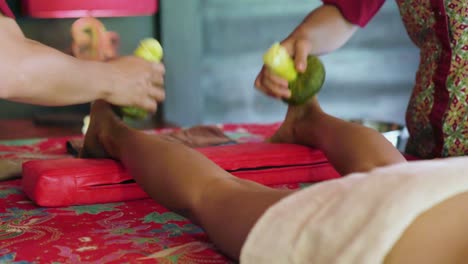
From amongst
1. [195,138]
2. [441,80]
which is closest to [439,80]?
[441,80]

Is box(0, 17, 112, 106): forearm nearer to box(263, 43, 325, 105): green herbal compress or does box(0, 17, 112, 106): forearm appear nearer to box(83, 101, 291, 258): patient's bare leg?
box(83, 101, 291, 258): patient's bare leg

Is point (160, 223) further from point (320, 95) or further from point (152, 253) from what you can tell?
point (320, 95)

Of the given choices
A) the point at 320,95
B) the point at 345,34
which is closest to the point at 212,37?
the point at 320,95

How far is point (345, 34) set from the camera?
5.46ft

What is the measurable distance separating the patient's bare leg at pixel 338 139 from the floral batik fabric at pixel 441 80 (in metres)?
0.26

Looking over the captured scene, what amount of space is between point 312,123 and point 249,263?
0.65 metres

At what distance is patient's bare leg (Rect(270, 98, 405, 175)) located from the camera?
1.15 meters

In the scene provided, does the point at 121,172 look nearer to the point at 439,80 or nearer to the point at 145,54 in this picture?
the point at 145,54

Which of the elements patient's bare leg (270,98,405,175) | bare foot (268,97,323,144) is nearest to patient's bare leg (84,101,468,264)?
patient's bare leg (270,98,405,175)

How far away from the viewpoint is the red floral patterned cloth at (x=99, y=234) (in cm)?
97

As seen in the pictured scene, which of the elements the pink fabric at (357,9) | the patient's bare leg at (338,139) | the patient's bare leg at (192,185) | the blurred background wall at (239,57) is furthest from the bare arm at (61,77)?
the blurred background wall at (239,57)

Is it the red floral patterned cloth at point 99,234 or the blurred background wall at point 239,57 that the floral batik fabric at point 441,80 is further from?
the blurred background wall at point 239,57

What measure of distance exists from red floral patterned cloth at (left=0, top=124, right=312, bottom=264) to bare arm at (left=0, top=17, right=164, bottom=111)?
20cm

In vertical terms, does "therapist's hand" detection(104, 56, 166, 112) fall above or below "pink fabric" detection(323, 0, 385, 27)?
below
